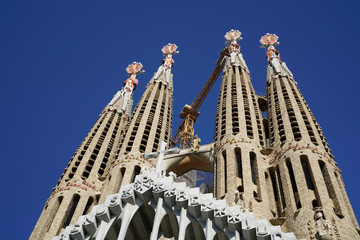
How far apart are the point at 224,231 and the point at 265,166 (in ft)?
46.8

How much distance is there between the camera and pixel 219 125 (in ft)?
117

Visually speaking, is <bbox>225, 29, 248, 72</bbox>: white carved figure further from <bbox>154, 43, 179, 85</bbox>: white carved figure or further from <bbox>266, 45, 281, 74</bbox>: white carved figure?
<bbox>154, 43, 179, 85</bbox>: white carved figure

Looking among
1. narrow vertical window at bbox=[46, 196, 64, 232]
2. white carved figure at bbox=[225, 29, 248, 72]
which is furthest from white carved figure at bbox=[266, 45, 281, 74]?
narrow vertical window at bbox=[46, 196, 64, 232]

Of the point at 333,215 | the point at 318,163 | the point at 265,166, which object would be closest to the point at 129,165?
the point at 265,166

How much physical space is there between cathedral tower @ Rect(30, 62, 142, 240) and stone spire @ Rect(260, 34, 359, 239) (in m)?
11.9

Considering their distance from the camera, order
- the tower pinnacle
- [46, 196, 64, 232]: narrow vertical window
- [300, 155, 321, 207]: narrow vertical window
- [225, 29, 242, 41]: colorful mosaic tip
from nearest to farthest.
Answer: [300, 155, 321, 207]: narrow vertical window < [46, 196, 64, 232]: narrow vertical window < the tower pinnacle < [225, 29, 242, 41]: colorful mosaic tip

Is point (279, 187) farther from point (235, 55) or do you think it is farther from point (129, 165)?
point (235, 55)

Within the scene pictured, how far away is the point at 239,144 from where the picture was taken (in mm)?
32094

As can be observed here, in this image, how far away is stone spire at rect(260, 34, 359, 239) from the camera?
24.1 m

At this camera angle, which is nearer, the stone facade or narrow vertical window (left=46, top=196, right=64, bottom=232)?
the stone facade

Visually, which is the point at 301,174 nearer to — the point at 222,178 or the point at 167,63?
the point at 222,178

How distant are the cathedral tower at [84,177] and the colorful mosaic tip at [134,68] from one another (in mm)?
9278

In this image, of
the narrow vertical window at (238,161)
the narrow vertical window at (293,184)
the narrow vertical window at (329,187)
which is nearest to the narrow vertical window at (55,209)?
Answer: the narrow vertical window at (238,161)

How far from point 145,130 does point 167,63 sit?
15.6 meters
